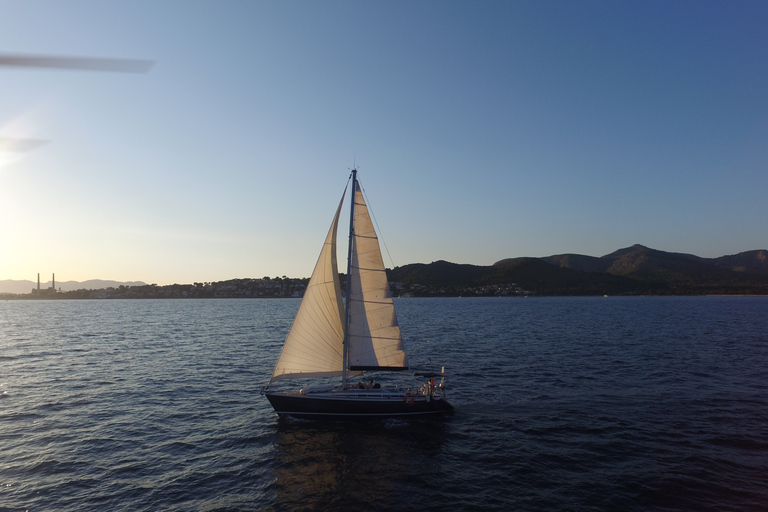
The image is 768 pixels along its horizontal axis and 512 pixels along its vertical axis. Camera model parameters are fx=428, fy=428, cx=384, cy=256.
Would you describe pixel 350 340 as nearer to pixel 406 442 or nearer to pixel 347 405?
pixel 347 405

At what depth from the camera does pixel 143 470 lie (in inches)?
806

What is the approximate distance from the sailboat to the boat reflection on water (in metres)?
1.14

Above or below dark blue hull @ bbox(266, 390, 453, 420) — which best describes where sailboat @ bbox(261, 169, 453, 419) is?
above

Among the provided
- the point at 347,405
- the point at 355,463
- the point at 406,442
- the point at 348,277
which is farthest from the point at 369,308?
the point at 355,463

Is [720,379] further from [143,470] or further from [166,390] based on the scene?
[166,390]

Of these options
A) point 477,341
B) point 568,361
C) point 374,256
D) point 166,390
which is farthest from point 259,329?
point 374,256

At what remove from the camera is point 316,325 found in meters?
27.0

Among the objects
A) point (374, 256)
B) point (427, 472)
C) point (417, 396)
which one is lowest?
point (427, 472)

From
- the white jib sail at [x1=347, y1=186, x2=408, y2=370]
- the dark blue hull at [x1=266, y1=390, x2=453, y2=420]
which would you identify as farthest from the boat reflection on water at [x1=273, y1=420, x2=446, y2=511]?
the white jib sail at [x1=347, y1=186, x2=408, y2=370]

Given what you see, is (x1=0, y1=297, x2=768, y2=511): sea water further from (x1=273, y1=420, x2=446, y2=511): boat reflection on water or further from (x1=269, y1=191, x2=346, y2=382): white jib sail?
(x1=269, y1=191, x2=346, y2=382): white jib sail

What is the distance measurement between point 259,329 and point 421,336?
1256 inches

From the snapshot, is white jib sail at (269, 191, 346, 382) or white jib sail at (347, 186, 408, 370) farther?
white jib sail at (269, 191, 346, 382)

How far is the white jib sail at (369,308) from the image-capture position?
2641 centimetres

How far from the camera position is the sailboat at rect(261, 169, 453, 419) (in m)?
26.5
